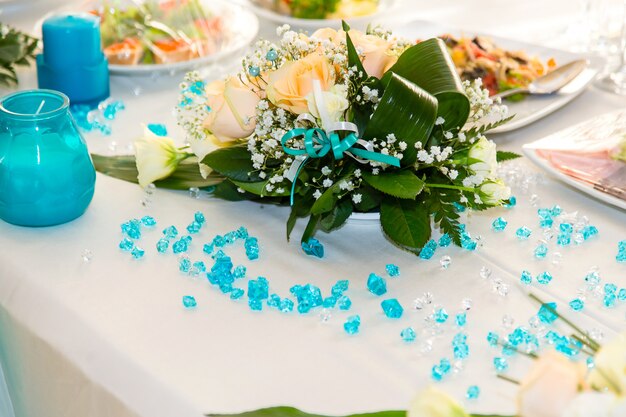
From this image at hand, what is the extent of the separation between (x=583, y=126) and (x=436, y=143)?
0.35 meters

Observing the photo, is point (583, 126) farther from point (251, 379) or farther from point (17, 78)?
point (17, 78)

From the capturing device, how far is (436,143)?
1091mm

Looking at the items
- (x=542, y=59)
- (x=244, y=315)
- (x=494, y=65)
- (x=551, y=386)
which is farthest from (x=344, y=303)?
(x=542, y=59)

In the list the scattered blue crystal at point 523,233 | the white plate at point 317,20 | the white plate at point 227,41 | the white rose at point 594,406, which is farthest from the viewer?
the white plate at point 317,20

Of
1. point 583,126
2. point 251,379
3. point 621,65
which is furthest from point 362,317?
point 621,65

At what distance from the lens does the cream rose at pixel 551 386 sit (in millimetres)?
541

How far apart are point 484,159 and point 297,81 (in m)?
0.27

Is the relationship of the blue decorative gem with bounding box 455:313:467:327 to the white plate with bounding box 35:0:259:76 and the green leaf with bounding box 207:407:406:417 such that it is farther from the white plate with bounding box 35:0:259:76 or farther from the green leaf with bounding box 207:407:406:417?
the white plate with bounding box 35:0:259:76

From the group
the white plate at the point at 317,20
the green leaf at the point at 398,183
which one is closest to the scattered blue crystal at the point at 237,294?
the green leaf at the point at 398,183

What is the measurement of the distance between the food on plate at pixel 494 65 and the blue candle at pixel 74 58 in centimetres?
62

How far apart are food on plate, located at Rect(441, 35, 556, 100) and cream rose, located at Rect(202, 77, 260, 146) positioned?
50 cm

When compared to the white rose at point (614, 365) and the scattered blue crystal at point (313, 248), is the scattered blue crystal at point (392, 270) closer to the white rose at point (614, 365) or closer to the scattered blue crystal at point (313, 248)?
the scattered blue crystal at point (313, 248)

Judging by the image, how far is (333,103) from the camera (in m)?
1.03

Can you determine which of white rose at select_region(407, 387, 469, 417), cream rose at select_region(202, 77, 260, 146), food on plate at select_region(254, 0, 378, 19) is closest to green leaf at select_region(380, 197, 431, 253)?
cream rose at select_region(202, 77, 260, 146)
